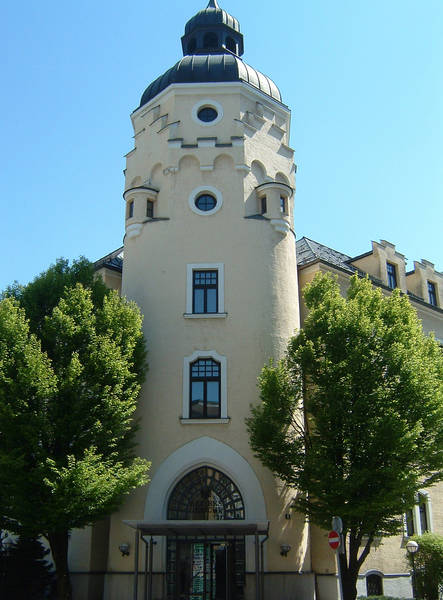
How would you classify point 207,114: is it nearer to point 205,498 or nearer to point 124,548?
point 205,498

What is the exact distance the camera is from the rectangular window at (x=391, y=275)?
34906mm

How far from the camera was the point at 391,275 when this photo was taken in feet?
115

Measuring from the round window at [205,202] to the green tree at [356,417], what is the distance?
24.0ft

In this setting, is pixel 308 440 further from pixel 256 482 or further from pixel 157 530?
pixel 157 530

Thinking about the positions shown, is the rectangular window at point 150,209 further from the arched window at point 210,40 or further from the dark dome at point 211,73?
the arched window at point 210,40

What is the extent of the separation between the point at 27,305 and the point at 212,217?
29.3ft

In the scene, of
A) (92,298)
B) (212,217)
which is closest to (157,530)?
(92,298)

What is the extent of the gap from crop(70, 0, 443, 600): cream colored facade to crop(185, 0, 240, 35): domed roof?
2.14m

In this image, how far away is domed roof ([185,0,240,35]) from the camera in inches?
1348

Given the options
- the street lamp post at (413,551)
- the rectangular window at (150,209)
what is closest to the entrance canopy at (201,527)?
the street lamp post at (413,551)

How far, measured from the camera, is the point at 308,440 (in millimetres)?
22672

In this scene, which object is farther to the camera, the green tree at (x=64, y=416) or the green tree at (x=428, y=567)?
the green tree at (x=428, y=567)

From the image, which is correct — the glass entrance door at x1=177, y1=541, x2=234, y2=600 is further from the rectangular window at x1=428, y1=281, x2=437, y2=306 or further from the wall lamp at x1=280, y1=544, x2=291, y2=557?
the rectangular window at x1=428, y1=281, x2=437, y2=306

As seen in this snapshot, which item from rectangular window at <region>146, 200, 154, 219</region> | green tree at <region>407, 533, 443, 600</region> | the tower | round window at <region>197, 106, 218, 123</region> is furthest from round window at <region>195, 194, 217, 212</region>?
green tree at <region>407, 533, 443, 600</region>
